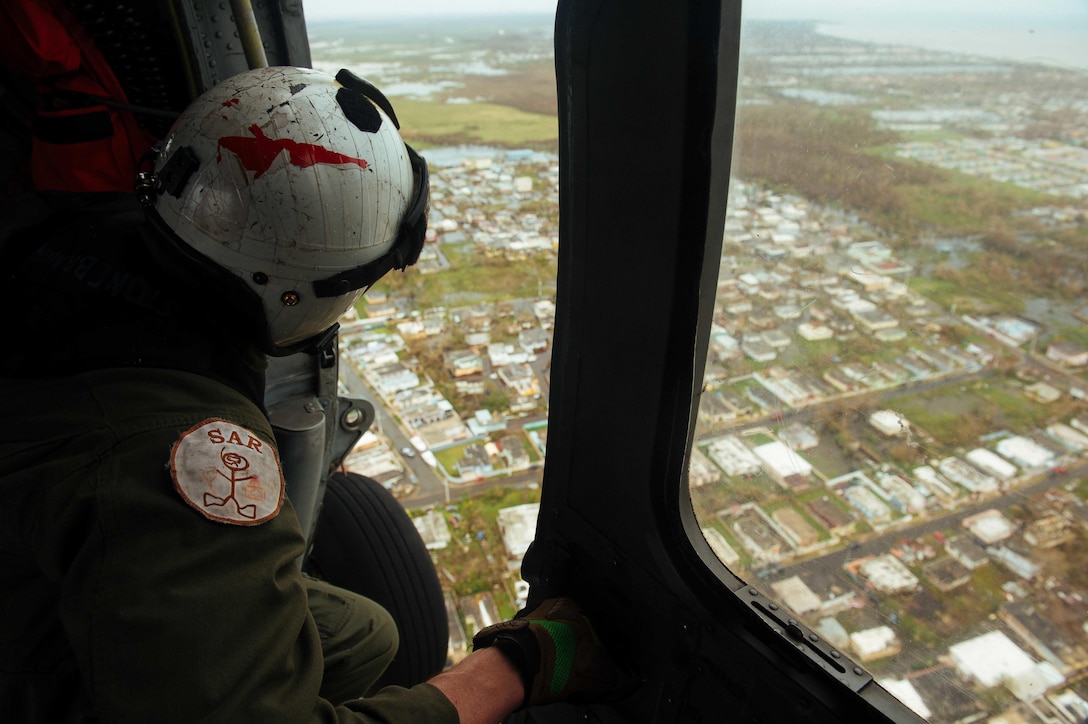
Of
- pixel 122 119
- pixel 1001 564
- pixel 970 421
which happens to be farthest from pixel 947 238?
pixel 122 119

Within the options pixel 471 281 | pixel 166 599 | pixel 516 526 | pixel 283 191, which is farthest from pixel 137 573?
pixel 471 281

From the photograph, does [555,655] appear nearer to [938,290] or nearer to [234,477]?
[234,477]

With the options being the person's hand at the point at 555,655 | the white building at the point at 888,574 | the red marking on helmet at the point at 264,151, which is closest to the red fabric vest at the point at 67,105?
the red marking on helmet at the point at 264,151

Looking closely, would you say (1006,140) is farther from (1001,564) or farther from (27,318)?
(27,318)

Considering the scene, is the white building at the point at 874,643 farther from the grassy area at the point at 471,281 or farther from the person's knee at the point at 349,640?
the grassy area at the point at 471,281

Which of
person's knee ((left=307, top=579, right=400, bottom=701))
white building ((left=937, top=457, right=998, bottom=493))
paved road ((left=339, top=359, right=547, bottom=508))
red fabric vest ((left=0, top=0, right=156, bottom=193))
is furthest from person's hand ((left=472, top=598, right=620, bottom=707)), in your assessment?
paved road ((left=339, top=359, right=547, bottom=508))

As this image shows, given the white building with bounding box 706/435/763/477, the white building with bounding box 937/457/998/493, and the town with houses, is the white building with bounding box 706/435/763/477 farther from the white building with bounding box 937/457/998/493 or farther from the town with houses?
the white building with bounding box 937/457/998/493
